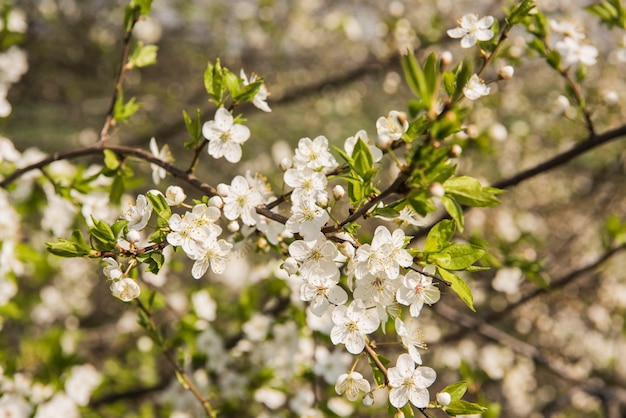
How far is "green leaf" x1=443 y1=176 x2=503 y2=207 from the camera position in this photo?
120cm

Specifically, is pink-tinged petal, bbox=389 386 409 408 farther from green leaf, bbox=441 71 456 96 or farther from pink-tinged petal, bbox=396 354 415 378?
green leaf, bbox=441 71 456 96

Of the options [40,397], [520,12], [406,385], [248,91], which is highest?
[520,12]

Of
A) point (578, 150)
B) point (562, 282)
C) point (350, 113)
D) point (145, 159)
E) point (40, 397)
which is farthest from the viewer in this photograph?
point (350, 113)

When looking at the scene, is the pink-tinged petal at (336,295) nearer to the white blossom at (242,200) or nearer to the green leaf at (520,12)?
the white blossom at (242,200)

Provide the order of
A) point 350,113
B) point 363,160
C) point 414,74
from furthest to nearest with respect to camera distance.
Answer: point 350,113 → point 363,160 → point 414,74

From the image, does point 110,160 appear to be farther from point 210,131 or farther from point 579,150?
point 579,150

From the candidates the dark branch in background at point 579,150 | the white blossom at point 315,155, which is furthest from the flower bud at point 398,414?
the dark branch in background at point 579,150

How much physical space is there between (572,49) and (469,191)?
1.30 meters

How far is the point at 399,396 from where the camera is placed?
53.6 inches

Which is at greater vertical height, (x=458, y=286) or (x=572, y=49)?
(x=572, y=49)

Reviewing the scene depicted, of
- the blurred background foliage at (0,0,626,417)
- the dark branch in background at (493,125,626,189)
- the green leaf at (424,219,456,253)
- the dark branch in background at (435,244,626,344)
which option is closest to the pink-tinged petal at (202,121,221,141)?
the green leaf at (424,219,456,253)

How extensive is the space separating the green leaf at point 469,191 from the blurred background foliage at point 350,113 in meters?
2.73

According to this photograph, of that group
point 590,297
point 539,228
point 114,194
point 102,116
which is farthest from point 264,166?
point 114,194

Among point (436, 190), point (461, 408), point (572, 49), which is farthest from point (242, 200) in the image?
point (572, 49)
